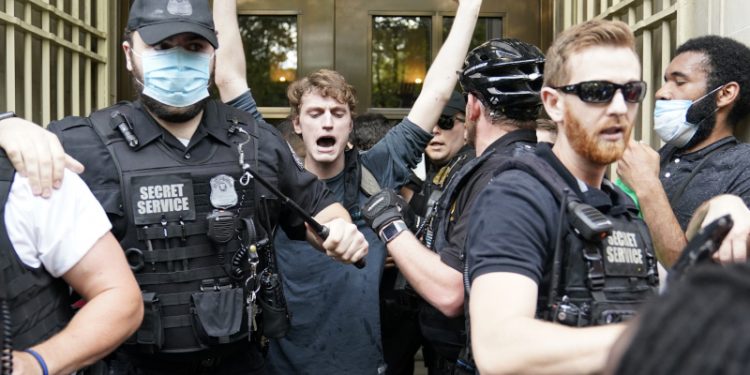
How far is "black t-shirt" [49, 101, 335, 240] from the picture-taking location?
2471 mm

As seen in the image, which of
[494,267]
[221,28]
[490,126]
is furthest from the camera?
[221,28]

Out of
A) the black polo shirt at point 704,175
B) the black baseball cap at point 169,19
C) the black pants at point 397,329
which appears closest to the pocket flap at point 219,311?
the black baseball cap at point 169,19

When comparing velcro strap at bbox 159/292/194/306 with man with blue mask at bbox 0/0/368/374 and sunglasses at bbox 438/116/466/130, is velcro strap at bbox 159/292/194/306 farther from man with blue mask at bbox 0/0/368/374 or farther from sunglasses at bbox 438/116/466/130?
sunglasses at bbox 438/116/466/130

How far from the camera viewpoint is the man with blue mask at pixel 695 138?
285cm

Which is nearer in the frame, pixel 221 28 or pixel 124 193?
pixel 124 193

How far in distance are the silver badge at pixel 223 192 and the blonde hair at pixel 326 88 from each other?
1128 millimetres

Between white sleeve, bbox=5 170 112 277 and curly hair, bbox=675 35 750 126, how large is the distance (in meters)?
2.21

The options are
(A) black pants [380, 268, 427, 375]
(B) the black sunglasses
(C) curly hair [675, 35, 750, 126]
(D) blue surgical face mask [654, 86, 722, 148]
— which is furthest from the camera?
(A) black pants [380, 268, 427, 375]

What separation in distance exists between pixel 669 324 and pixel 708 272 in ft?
0.21

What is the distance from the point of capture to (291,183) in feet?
9.32

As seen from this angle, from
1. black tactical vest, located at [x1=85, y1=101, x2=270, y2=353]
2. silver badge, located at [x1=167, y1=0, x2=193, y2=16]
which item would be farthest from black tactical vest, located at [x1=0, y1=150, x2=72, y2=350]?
silver badge, located at [x1=167, y1=0, x2=193, y2=16]

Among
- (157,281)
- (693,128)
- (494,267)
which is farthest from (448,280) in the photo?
(693,128)

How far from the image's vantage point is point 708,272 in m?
0.71

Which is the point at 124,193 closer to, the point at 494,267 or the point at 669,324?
the point at 494,267
